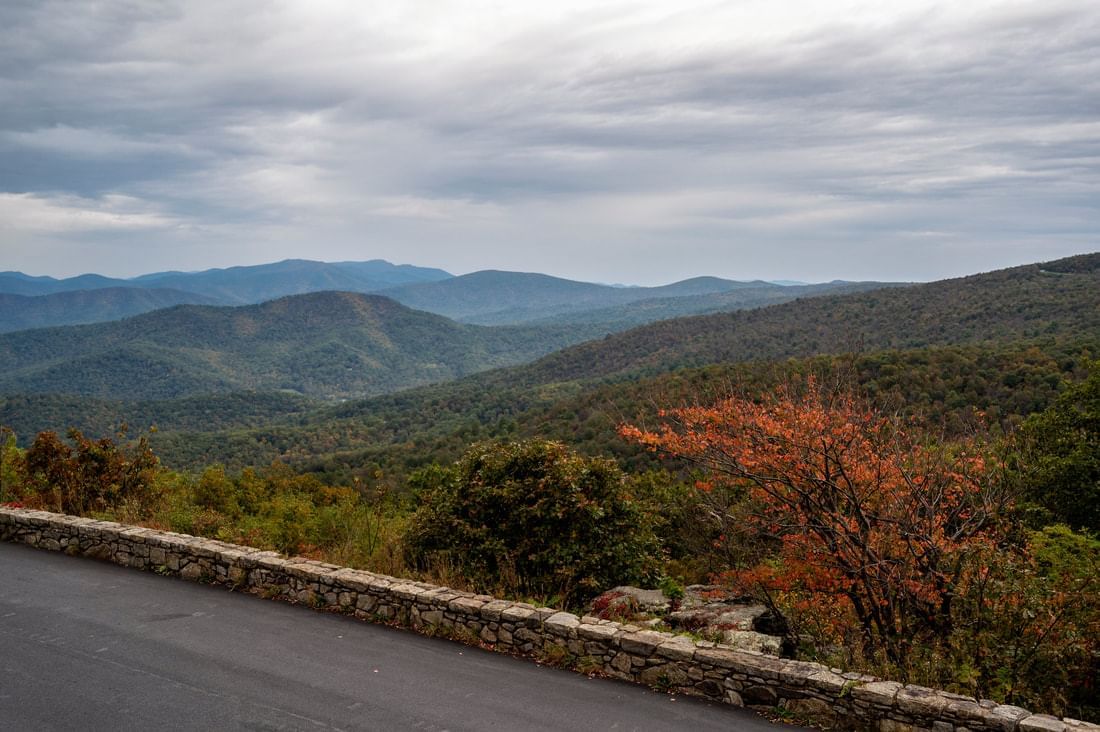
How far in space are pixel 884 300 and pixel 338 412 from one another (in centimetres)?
10328

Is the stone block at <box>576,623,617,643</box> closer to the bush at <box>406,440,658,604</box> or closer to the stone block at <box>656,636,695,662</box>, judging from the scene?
the stone block at <box>656,636,695,662</box>

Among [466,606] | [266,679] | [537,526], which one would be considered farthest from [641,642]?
[266,679]

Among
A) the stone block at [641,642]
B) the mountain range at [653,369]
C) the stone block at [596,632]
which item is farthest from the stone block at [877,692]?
the mountain range at [653,369]

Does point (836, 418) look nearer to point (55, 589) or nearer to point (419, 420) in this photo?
point (55, 589)

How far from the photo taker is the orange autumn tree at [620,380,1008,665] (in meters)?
7.61

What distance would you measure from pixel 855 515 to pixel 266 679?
6593 millimetres

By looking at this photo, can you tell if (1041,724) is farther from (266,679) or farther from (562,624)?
(266,679)

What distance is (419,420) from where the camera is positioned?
379ft

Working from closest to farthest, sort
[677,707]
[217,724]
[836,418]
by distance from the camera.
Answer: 1. [217,724]
2. [677,707]
3. [836,418]

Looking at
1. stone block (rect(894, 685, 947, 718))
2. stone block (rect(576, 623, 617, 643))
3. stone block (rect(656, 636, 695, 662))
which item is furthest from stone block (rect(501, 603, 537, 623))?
stone block (rect(894, 685, 947, 718))

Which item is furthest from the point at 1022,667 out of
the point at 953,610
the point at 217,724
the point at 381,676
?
the point at 217,724

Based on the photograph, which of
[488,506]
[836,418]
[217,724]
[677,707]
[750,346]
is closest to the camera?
[217,724]

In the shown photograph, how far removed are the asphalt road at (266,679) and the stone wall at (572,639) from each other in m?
0.21

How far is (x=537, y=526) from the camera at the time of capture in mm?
9625
